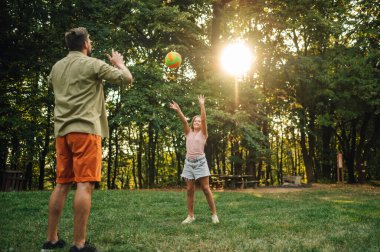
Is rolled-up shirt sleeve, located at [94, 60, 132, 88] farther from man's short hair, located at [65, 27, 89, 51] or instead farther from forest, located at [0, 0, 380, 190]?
forest, located at [0, 0, 380, 190]

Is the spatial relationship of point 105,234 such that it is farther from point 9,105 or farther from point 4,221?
point 9,105

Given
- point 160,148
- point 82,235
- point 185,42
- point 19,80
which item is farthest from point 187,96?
point 160,148

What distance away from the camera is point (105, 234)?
15.8ft

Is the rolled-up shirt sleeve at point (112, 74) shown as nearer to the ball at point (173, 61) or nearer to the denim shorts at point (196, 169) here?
the denim shorts at point (196, 169)

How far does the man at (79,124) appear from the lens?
355 centimetres

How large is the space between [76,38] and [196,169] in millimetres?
3171

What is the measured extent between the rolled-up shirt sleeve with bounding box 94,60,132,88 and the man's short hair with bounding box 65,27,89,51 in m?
0.32

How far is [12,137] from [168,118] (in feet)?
28.5

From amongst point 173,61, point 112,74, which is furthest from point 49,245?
point 173,61

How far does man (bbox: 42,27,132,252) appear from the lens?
140 inches

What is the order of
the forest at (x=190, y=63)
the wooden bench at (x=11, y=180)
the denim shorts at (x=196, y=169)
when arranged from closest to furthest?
the denim shorts at (x=196, y=169) < the forest at (x=190, y=63) < the wooden bench at (x=11, y=180)

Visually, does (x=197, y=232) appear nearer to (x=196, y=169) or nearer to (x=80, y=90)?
(x=196, y=169)

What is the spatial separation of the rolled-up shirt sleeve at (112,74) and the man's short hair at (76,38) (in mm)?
322

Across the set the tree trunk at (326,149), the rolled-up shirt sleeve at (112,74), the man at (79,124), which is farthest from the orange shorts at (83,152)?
the tree trunk at (326,149)
